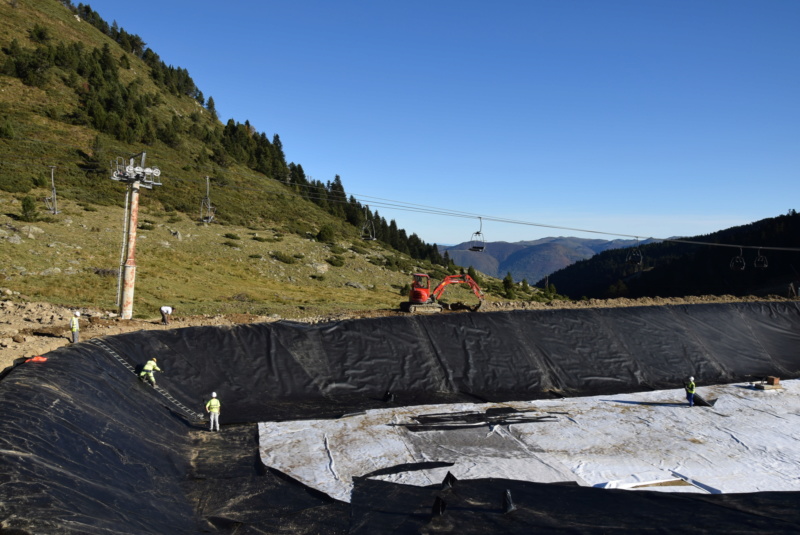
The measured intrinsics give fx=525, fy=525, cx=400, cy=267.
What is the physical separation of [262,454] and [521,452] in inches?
262

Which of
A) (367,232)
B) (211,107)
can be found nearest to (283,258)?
(367,232)

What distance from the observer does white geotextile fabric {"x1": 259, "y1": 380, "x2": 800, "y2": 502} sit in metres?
12.2

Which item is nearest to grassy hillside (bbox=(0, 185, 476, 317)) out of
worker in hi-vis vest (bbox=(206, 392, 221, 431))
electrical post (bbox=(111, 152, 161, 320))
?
electrical post (bbox=(111, 152, 161, 320))

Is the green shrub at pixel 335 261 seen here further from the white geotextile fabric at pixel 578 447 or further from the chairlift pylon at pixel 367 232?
the white geotextile fabric at pixel 578 447

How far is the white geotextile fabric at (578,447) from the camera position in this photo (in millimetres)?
12164

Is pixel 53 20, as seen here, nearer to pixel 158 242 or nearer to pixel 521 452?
pixel 158 242

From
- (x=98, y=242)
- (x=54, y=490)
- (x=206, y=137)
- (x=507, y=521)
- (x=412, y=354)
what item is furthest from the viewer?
(x=206, y=137)

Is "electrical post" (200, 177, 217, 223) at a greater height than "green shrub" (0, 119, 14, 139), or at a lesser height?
lesser

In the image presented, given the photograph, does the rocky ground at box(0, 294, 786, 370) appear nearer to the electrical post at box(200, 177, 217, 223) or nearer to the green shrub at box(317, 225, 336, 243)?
the electrical post at box(200, 177, 217, 223)

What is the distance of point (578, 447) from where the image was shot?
14.2 m

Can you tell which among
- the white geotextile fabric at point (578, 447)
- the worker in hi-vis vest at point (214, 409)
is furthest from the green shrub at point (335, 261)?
the worker in hi-vis vest at point (214, 409)

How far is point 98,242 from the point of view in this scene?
41594 millimetres

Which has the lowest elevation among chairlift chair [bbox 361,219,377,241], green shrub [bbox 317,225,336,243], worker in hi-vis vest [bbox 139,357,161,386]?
worker in hi-vis vest [bbox 139,357,161,386]

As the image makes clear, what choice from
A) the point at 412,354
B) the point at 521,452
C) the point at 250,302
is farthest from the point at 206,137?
the point at 521,452
